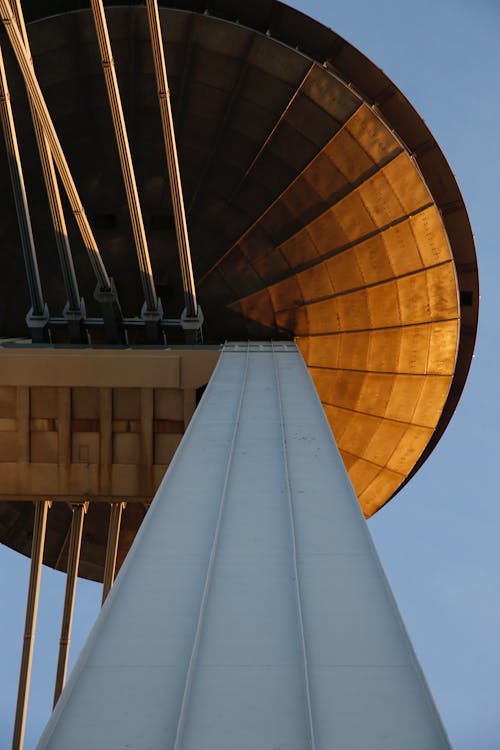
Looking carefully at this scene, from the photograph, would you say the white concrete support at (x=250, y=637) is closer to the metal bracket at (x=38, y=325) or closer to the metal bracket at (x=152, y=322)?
the metal bracket at (x=152, y=322)

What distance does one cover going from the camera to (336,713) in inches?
124

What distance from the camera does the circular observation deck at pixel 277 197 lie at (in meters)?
15.9

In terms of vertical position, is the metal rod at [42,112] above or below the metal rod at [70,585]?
above

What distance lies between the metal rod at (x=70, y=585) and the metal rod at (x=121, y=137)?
519 centimetres

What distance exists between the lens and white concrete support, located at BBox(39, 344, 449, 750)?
10.0ft

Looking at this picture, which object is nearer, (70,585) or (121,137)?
(121,137)

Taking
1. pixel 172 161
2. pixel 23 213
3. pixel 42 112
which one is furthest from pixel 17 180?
pixel 172 161

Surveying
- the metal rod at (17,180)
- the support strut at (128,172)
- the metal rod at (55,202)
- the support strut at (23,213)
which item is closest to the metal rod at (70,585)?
the support strut at (23,213)

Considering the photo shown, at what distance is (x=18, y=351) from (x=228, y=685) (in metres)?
10.7

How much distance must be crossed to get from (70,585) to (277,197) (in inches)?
433

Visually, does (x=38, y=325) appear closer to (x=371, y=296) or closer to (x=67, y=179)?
(x=67, y=179)

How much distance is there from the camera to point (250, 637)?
3.85 metres

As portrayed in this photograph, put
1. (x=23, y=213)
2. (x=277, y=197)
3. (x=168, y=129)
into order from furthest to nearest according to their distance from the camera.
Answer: (x=277, y=197), (x=23, y=213), (x=168, y=129)

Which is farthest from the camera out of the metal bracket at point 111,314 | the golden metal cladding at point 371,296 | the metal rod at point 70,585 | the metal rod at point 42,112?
the golden metal cladding at point 371,296
